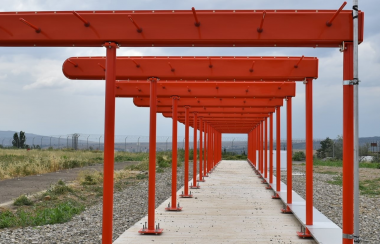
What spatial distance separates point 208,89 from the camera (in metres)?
10.6

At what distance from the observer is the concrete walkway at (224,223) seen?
7.22 m

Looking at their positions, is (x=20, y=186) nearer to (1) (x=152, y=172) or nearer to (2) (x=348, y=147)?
(1) (x=152, y=172)

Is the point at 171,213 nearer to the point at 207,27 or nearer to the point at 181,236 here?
the point at 181,236

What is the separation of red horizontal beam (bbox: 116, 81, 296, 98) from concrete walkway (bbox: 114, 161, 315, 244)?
9.03 feet

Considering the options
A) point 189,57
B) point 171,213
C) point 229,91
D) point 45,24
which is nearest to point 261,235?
point 171,213

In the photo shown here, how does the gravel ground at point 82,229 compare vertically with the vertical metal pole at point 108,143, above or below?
below

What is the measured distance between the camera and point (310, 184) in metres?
7.66

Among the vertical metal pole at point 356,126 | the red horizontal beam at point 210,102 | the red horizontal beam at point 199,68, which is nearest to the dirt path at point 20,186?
the red horizontal beam at point 210,102

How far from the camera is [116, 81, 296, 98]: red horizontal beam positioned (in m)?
10.0

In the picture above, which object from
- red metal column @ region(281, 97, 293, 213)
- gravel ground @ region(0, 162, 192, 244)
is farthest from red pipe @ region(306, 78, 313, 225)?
gravel ground @ region(0, 162, 192, 244)

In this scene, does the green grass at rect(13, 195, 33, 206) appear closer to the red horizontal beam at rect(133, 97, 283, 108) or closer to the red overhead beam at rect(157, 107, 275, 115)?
the red horizontal beam at rect(133, 97, 283, 108)

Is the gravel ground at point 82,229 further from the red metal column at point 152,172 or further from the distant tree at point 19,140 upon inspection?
the distant tree at point 19,140

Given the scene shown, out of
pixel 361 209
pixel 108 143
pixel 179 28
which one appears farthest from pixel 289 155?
pixel 108 143

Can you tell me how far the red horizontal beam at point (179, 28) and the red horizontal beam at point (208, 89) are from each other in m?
4.36
